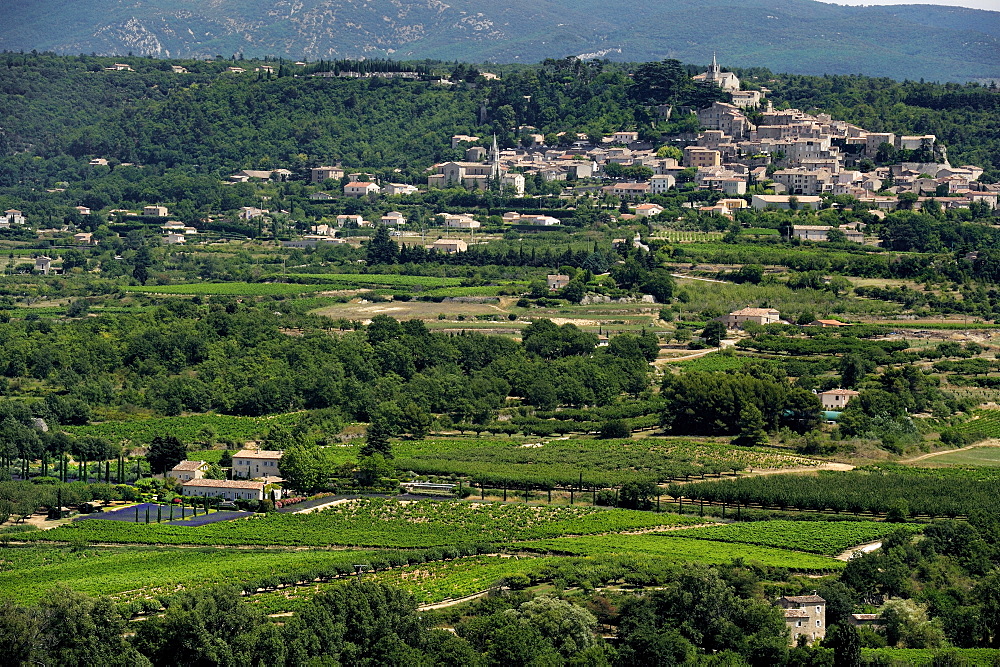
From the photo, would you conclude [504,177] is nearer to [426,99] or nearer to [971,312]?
[426,99]

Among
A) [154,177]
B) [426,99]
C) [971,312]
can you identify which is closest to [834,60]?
[426,99]

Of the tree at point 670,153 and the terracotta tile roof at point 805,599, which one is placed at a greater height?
the tree at point 670,153

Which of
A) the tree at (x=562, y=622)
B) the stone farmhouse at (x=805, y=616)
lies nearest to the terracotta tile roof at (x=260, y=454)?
the tree at (x=562, y=622)

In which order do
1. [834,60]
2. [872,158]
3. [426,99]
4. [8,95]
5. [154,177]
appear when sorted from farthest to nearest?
1. [834,60]
2. [8,95]
3. [426,99]
4. [154,177]
5. [872,158]

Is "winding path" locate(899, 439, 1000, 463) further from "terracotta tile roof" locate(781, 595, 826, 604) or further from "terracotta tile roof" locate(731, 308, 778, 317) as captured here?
"terracotta tile roof" locate(731, 308, 778, 317)

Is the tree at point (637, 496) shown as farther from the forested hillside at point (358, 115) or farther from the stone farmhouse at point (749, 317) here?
the forested hillside at point (358, 115)

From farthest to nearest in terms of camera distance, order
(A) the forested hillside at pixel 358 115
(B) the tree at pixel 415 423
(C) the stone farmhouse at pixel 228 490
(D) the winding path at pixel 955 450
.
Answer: (A) the forested hillside at pixel 358 115, (B) the tree at pixel 415 423, (D) the winding path at pixel 955 450, (C) the stone farmhouse at pixel 228 490
